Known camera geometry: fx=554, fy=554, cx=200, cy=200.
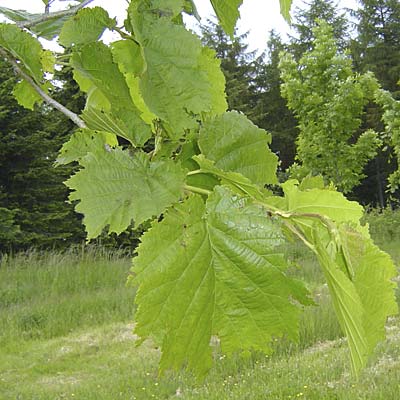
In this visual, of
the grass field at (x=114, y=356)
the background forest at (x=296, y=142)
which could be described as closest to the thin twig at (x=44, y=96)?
the grass field at (x=114, y=356)

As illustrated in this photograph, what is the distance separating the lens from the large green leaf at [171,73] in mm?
489

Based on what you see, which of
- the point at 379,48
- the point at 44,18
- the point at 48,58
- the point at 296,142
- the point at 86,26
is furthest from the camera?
the point at 379,48

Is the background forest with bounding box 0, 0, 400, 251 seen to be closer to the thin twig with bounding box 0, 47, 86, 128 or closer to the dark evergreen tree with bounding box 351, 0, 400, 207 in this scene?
the dark evergreen tree with bounding box 351, 0, 400, 207

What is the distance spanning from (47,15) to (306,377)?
3095mm

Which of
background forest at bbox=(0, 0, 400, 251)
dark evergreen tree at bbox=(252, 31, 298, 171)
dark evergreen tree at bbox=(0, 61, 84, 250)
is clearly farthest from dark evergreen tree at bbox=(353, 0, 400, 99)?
dark evergreen tree at bbox=(0, 61, 84, 250)

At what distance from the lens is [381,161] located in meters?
19.4

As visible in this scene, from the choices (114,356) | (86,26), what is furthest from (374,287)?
(114,356)

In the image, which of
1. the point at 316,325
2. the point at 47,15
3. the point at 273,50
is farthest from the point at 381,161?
the point at 47,15

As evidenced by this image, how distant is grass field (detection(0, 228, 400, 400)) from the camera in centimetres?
326

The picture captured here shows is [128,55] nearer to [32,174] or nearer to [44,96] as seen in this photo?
[44,96]

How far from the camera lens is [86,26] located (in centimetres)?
53

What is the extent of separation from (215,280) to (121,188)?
103mm

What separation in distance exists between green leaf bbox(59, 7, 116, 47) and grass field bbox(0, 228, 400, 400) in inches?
111

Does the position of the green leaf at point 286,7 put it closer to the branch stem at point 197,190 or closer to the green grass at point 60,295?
the branch stem at point 197,190
